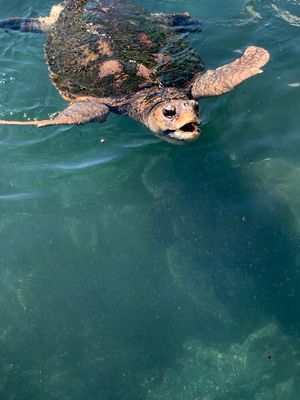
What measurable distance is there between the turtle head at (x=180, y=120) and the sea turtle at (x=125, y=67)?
0.22 feet

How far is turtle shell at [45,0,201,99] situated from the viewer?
497 centimetres

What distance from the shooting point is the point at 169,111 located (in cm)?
414

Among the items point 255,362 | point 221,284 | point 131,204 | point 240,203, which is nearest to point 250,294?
point 221,284

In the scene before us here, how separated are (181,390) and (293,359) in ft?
2.93

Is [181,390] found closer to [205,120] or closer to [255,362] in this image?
[255,362]

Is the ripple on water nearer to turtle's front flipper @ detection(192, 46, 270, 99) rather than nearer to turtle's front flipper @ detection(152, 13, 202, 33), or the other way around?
turtle's front flipper @ detection(152, 13, 202, 33)

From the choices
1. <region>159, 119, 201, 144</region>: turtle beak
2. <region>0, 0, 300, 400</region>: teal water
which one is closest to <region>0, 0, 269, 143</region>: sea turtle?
<region>159, 119, 201, 144</region>: turtle beak

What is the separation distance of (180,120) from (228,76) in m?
1.18

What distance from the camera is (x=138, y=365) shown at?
3.46 metres

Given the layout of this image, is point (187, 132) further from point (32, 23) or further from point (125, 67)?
point (32, 23)

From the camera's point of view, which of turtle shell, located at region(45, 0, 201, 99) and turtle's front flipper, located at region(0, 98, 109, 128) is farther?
turtle shell, located at region(45, 0, 201, 99)

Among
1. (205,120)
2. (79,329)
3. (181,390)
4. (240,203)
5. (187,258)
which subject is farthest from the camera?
(205,120)

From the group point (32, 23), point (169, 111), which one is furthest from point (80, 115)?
point (32, 23)

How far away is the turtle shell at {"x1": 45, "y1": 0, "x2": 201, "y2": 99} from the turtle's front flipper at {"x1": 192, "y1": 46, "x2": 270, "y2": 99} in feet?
0.86
